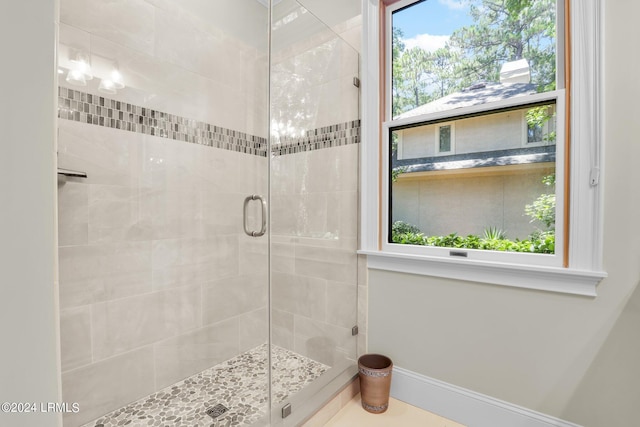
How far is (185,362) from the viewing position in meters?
1.89

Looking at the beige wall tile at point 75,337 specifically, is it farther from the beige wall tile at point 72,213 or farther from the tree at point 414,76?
the tree at point 414,76

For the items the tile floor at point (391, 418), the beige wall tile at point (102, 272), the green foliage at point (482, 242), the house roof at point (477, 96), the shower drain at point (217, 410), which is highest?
the house roof at point (477, 96)

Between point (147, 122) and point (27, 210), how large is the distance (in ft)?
5.34

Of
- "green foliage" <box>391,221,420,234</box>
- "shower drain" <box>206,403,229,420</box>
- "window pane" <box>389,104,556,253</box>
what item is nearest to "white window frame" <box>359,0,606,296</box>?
"window pane" <box>389,104,556,253</box>

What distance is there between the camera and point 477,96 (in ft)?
5.33

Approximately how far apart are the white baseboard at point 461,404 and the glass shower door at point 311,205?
1.09 ft

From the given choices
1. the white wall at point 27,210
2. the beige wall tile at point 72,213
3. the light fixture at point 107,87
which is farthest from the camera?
the light fixture at point 107,87

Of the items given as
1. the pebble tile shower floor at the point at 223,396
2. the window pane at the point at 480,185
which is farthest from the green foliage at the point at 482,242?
the pebble tile shower floor at the point at 223,396

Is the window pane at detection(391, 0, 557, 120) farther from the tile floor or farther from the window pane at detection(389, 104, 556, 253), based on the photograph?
the tile floor

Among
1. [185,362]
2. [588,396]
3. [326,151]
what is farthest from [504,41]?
[185,362]

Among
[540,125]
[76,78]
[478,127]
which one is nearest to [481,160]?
[478,127]

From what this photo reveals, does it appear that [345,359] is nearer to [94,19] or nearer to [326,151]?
[326,151]

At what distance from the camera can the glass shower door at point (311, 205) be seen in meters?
1.65

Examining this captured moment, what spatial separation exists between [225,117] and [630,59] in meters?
2.13
